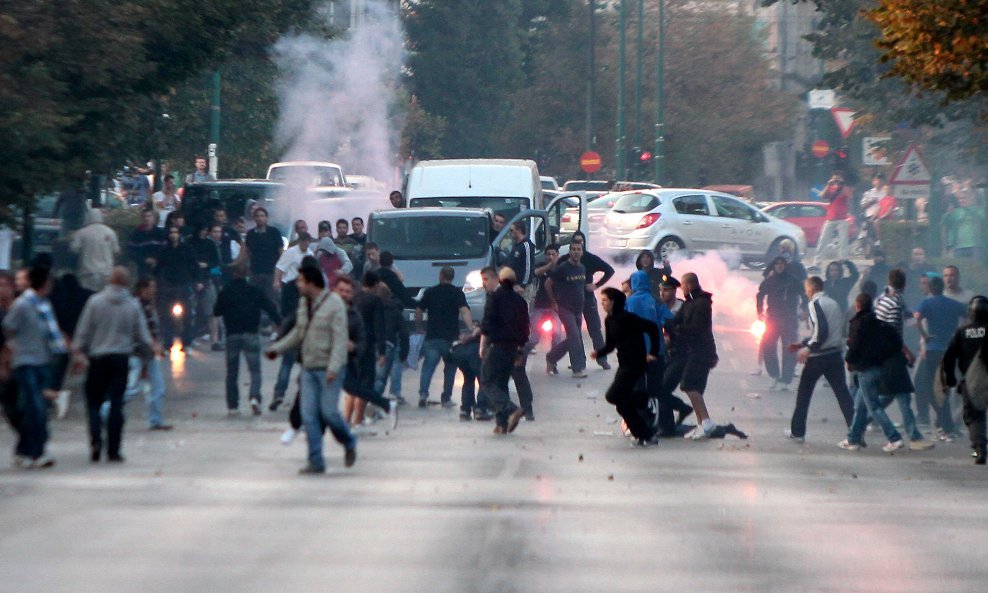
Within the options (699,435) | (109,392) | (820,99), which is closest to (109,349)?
(109,392)

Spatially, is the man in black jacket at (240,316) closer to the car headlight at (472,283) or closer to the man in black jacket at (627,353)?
the man in black jacket at (627,353)

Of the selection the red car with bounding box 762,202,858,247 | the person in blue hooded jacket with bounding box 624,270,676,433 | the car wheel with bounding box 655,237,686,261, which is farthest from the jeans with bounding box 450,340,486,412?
the red car with bounding box 762,202,858,247

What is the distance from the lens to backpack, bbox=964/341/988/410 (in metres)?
14.3

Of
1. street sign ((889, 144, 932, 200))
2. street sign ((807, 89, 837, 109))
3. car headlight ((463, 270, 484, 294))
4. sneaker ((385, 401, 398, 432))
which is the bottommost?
sneaker ((385, 401, 398, 432))

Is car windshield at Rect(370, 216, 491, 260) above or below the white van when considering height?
below

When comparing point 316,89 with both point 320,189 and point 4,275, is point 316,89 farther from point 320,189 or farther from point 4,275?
point 4,275

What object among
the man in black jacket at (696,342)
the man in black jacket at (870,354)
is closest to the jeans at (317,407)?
Answer: the man in black jacket at (696,342)

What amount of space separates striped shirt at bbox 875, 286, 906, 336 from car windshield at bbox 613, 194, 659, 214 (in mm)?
16417

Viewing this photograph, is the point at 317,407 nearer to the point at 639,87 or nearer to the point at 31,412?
the point at 31,412

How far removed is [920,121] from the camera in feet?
85.4

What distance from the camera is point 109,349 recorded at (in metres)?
12.5

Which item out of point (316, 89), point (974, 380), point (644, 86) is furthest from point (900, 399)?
point (644, 86)

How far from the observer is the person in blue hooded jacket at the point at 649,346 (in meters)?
15.8

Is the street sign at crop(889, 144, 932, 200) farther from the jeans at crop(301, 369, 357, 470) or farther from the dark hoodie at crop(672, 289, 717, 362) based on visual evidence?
the jeans at crop(301, 369, 357, 470)
